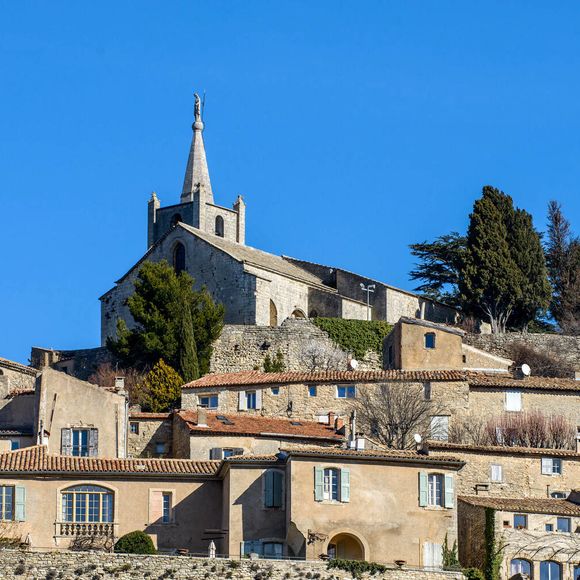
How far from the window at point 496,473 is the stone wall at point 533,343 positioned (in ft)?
75.9

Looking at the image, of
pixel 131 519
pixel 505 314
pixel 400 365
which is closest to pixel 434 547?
pixel 131 519

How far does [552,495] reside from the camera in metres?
62.4

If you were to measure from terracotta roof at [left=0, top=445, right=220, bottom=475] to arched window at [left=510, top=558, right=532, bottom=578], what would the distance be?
31.5 feet

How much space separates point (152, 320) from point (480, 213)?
68.4 ft

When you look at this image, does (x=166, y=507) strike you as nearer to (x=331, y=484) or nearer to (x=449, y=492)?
(x=331, y=484)

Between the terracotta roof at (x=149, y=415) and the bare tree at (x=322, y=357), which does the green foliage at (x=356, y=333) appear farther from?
the terracotta roof at (x=149, y=415)

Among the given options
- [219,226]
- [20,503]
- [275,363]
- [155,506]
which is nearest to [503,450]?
[155,506]

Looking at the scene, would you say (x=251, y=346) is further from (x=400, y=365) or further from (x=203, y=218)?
(x=203, y=218)

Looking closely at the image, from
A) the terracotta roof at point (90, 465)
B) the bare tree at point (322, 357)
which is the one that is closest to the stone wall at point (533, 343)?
the bare tree at point (322, 357)

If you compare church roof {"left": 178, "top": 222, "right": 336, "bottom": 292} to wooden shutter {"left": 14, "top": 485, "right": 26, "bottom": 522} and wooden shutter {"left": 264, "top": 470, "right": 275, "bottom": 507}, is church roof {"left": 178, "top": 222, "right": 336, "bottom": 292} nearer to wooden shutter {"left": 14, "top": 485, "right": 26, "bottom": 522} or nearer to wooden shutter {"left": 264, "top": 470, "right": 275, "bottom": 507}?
wooden shutter {"left": 264, "top": 470, "right": 275, "bottom": 507}

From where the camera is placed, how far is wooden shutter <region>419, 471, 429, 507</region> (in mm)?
54500

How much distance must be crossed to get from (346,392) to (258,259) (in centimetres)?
2465

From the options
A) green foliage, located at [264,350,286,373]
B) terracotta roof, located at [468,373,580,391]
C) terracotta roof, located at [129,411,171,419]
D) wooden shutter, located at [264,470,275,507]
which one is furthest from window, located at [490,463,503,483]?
green foliage, located at [264,350,286,373]

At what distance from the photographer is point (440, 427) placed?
228 ft
